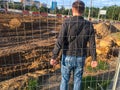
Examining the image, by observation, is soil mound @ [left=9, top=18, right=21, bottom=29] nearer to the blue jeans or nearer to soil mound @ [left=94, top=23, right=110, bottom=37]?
soil mound @ [left=94, top=23, right=110, bottom=37]

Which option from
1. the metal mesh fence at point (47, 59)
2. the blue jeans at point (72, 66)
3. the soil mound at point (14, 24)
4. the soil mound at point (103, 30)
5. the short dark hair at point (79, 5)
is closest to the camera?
the short dark hair at point (79, 5)

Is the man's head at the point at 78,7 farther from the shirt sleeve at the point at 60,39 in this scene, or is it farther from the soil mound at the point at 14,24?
the soil mound at the point at 14,24

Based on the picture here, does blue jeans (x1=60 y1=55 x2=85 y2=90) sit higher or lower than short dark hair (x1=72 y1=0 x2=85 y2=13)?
lower

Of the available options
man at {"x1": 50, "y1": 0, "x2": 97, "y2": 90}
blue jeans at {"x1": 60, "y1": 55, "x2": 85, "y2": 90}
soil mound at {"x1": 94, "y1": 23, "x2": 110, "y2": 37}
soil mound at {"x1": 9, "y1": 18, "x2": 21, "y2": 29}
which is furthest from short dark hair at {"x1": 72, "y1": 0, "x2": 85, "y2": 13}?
soil mound at {"x1": 9, "y1": 18, "x2": 21, "y2": 29}

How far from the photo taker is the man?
516 centimetres

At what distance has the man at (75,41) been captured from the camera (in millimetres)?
5156

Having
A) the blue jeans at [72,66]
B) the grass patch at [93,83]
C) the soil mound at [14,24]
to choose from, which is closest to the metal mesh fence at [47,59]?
the grass patch at [93,83]

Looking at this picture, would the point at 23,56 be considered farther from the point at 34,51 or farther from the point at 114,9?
the point at 114,9

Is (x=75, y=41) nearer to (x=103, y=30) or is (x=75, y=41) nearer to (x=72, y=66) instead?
(x=72, y=66)

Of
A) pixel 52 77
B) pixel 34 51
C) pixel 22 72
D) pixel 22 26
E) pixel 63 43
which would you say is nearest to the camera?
pixel 63 43

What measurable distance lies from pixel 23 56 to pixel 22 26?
8.88 metres

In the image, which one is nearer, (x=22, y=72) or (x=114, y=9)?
(x=114, y=9)

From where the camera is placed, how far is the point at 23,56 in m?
11.6

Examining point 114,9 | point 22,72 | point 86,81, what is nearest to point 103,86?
point 86,81
